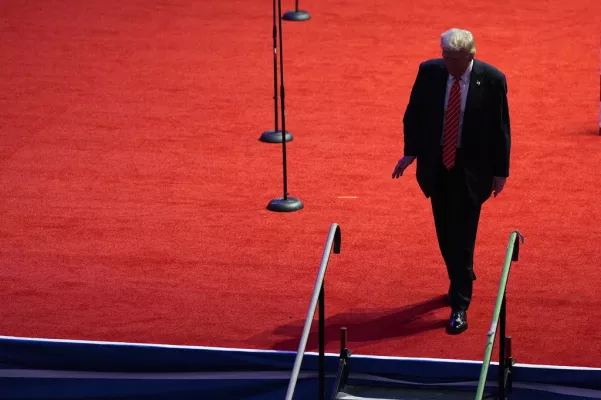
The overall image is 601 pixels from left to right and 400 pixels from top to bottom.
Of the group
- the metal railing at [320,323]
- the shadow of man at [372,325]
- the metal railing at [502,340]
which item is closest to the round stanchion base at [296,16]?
the shadow of man at [372,325]

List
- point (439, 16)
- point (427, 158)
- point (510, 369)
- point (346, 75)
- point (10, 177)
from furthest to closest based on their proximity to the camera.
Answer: point (439, 16) < point (346, 75) < point (10, 177) < point (427, 158) < point (510, 369)

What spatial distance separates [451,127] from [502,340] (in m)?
1.40

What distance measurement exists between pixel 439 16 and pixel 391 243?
6815 millimetres

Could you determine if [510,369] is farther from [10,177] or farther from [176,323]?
[10,177]

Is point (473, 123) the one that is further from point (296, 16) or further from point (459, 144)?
point (296, 16)

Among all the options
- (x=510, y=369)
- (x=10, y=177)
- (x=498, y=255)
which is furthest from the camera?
(x=10, y=177)

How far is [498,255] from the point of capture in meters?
7.25

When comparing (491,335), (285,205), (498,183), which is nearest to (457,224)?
(498,183)

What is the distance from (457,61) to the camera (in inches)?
230

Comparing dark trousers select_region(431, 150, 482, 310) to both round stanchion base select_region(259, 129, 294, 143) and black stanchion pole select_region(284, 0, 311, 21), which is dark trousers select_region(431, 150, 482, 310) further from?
black stanchion pole select_region(284, 0, 311, 21)

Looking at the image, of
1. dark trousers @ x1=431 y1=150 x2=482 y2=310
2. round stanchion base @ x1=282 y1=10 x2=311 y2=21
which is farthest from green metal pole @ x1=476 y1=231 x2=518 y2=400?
round stanchion base @ x1=282 y1=10 x2=311 y2=21

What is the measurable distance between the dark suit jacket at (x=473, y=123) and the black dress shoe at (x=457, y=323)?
631 millimetres

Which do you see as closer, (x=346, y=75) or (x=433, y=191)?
(x=433, y=191)

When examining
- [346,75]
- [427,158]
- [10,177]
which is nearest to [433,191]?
[427,158]
